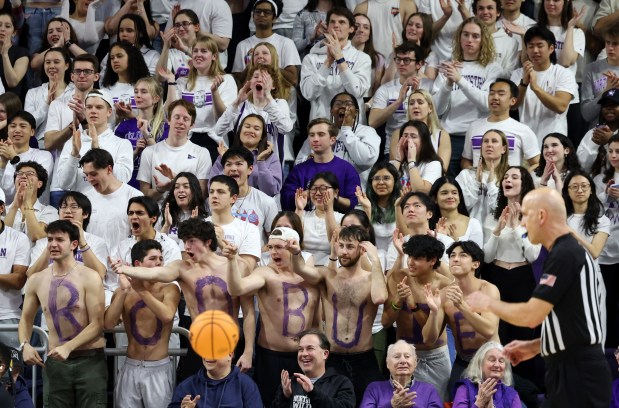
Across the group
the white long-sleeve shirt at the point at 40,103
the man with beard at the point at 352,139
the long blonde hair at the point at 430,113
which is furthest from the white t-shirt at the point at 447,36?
the white long-sleeve shirt at the point at 40,103

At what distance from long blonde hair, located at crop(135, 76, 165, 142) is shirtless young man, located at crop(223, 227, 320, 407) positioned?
2.74m

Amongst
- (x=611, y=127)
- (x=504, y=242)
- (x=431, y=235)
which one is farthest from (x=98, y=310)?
(x=611, y=127)

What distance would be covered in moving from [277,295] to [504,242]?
222 centimetres

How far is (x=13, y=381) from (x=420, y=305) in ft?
11.0

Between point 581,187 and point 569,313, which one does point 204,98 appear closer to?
point 581,187

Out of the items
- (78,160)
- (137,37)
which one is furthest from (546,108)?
(78,160)

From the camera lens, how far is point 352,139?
12336 millimetres

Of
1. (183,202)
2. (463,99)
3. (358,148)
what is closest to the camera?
(183,202)

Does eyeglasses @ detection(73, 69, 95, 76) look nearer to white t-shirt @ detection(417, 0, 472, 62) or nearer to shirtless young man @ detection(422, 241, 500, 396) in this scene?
white t-shirt @ detection(417, 0, 472, 62)

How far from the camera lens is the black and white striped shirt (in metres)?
7.52

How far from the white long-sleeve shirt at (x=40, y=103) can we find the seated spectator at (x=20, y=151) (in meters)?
0.65

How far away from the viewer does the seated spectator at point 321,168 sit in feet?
39.3

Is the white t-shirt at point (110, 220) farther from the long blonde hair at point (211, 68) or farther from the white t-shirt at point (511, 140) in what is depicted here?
the white t-shirt at point (511, 140)

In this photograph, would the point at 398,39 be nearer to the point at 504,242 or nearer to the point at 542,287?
the point at 504,242
